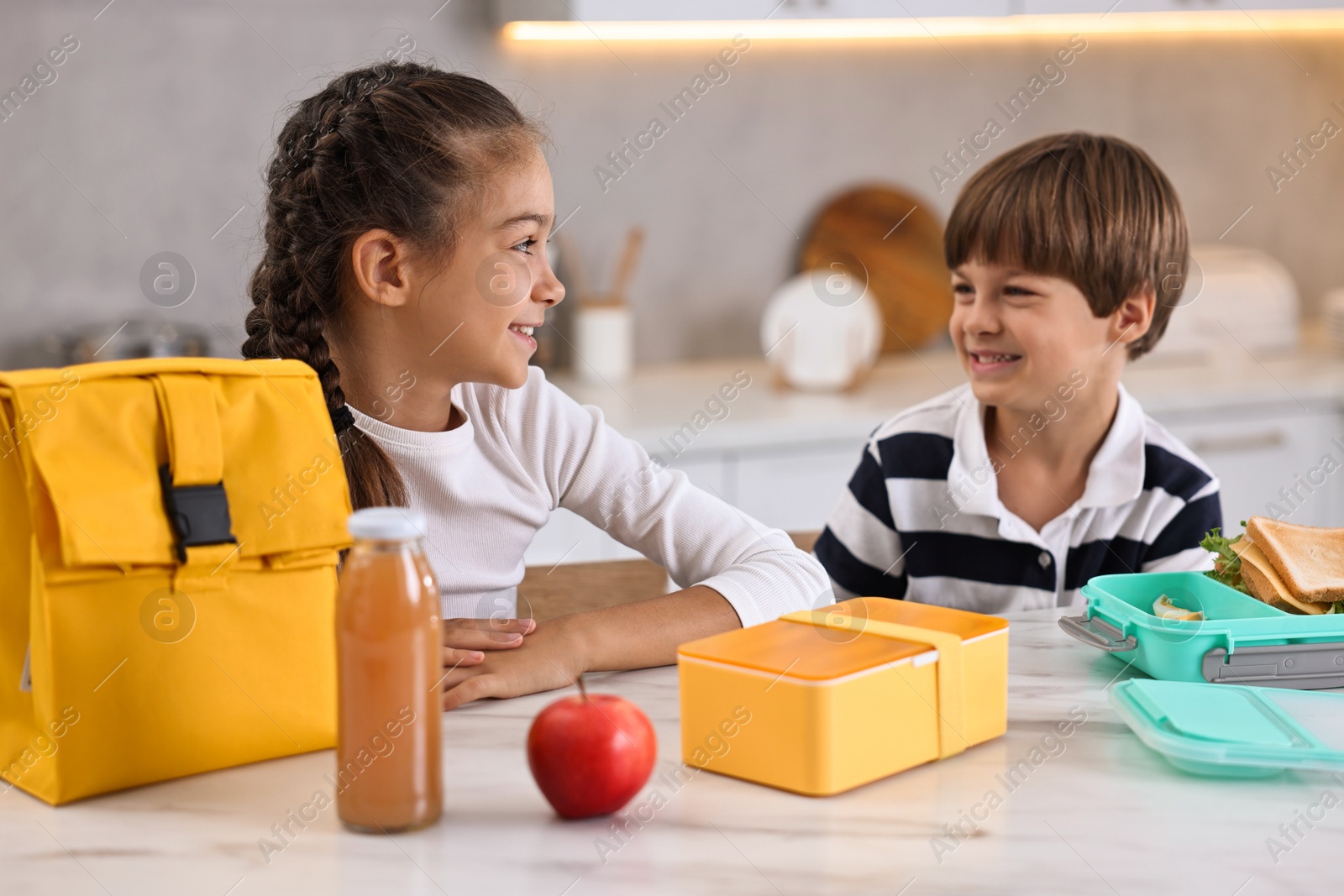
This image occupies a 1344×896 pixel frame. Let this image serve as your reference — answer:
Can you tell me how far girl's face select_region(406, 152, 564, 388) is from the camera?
1228mm

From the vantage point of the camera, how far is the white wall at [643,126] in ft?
7.52

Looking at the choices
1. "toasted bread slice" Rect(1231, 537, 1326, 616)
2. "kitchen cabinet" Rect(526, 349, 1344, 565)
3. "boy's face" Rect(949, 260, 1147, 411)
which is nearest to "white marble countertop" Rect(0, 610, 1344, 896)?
"toasted bread slice" Rect(1231, 537, 1326, 616)

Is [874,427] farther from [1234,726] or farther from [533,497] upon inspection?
[1234,726]

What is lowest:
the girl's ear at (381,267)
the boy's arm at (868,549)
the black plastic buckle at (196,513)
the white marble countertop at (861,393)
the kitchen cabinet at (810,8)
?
the boy's arm at (868,549)

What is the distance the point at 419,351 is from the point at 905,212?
188 centimetres

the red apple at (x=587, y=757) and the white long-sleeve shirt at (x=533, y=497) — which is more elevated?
the white long-sleeve shirt at (x=533, y=497)

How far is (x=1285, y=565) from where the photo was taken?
1.02 metres

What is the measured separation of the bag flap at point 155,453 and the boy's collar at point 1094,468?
0.95 m

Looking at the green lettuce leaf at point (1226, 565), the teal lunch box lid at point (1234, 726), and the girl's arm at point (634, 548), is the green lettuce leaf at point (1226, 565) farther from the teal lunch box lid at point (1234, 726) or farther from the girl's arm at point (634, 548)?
the girl's arm at point (634, 548)

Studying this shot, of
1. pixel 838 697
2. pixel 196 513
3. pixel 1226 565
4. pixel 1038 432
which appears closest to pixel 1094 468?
pixel 1038 432

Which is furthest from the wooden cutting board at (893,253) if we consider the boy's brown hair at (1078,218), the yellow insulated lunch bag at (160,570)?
the yellow insulated lunch bag at (160,570)

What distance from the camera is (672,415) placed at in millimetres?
2318

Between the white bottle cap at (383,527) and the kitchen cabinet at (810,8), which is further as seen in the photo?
the kitchen cabinet at (810,8)

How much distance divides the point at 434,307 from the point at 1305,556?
828 mm
